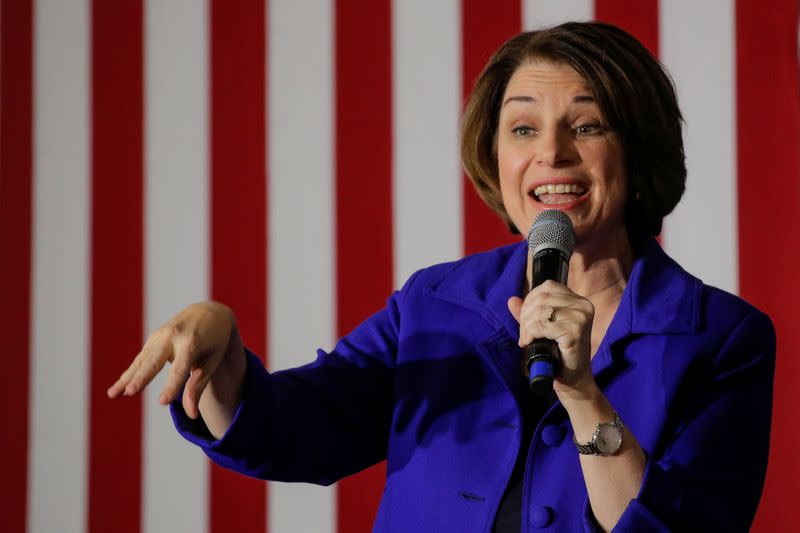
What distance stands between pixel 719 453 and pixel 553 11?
3.72 feet

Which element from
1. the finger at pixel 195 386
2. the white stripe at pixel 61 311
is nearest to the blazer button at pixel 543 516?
the finger at pixel 195 386

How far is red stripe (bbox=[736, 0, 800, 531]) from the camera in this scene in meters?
1.99

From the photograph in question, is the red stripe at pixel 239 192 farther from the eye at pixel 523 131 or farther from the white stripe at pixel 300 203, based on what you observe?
the eye at pixel 523 131

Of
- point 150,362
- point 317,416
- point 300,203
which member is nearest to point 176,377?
point 150,362

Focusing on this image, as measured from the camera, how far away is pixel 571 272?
1.42 m

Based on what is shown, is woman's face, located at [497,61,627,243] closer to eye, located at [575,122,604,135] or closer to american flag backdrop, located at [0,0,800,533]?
eye, located at [575,122,604,135]

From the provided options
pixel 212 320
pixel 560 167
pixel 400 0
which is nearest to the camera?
pixel 212 320

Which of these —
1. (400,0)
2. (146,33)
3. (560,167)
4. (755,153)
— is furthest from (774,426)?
(146,33)

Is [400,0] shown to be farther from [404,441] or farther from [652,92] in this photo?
[404,441]

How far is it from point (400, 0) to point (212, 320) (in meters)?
1.19

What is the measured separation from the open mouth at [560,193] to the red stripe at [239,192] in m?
0.94

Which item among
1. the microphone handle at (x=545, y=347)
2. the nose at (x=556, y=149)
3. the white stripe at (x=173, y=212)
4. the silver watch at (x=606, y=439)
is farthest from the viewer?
the white stripe at (x=173, y=212)

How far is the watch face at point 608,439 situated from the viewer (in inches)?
43.2

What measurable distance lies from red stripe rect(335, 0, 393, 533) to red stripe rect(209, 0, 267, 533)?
0.16 metres
